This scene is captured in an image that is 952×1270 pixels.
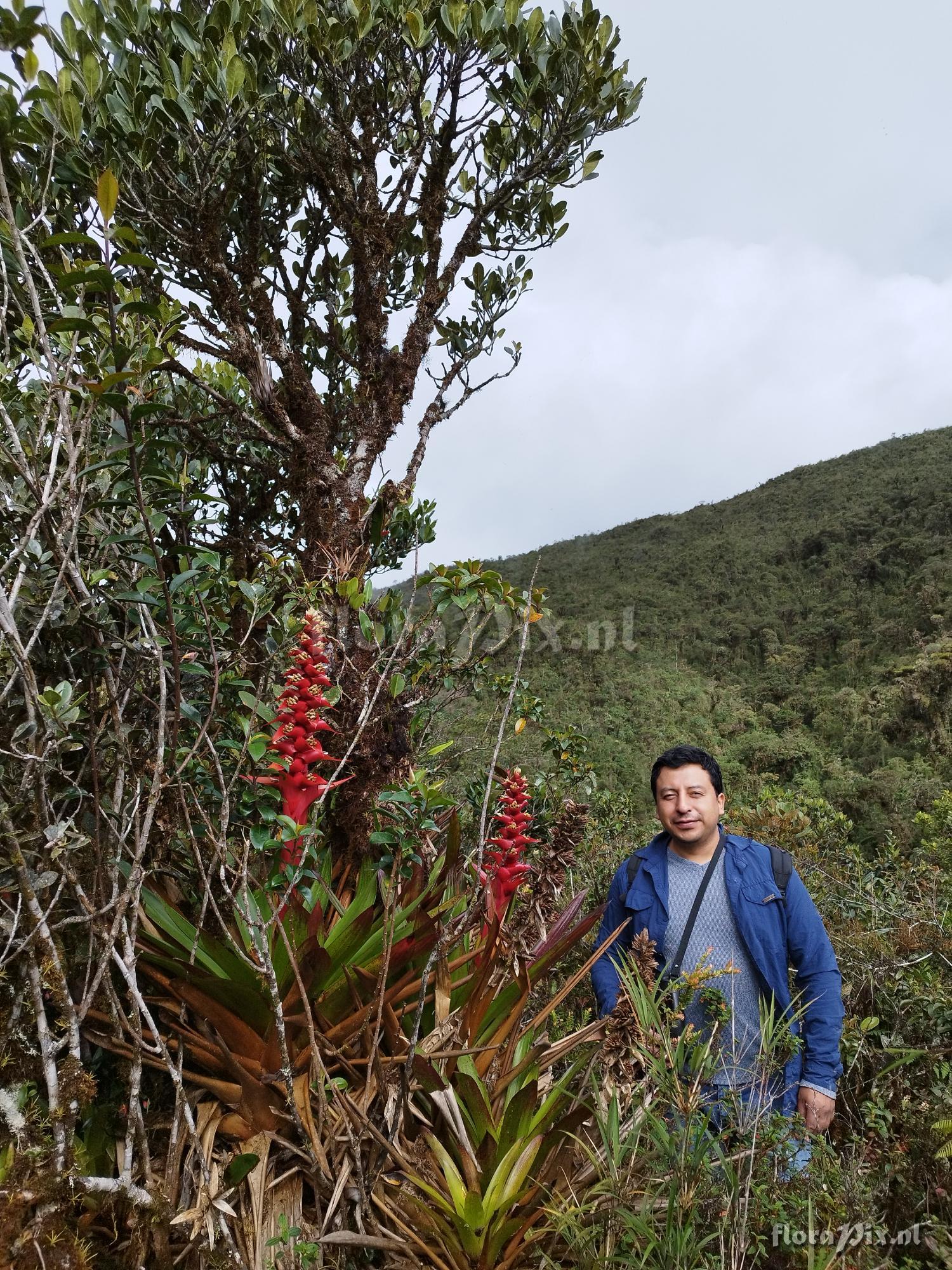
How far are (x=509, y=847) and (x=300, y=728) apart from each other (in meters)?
0.67

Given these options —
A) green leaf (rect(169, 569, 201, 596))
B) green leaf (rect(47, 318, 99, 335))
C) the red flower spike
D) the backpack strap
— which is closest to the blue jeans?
the backpack strap

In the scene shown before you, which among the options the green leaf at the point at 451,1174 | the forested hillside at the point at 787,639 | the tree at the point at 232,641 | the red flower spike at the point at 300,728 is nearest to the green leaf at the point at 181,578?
the tree at the point at 232,641

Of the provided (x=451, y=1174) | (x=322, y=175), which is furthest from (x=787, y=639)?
(x=451, y=1174)

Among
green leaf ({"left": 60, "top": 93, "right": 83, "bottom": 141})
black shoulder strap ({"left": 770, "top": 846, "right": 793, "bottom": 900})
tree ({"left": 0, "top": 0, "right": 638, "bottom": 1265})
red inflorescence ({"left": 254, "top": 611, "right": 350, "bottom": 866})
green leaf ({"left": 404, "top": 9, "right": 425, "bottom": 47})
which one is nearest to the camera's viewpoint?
tree ({"left": 0, "top": 0, "right": 638, "bottom": 1265})

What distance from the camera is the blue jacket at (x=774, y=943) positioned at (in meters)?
2.11

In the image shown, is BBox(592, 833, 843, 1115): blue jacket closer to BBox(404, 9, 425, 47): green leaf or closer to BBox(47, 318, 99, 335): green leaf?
BBox(47, 318, 99, 335): green leaf

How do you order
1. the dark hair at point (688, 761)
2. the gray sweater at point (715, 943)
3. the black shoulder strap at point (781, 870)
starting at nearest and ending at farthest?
the gray sweater at point (715, 943) → the black shoulder strap at point (781, 870) → the dark hair at point (688, 761)

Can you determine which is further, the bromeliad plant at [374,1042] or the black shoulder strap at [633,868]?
the black shoulder strap at [633,868]

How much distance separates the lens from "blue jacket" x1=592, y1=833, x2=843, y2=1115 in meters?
2.11

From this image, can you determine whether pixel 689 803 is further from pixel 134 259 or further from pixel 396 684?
pixel 134 259

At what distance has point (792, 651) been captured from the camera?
52.3ft

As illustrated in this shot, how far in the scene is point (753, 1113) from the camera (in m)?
1.69

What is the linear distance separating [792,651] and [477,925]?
1520 centimetres

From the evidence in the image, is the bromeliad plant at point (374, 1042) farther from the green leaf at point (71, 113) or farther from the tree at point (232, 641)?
the green leaf at point (71, 113)
